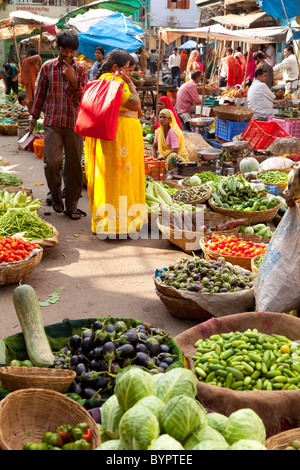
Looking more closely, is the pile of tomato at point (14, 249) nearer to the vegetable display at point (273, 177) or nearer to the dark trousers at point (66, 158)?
the dark trousers at point (66, 158)

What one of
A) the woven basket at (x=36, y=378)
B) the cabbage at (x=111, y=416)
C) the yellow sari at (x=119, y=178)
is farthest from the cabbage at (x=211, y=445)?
the yellow sari at (x=119, y=178)

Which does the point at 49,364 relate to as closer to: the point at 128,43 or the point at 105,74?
the point at 105,74

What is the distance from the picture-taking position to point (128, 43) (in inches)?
488

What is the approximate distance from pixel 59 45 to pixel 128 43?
7251mm

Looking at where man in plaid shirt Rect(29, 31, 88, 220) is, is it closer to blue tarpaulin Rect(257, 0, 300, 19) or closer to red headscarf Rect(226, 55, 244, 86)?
blue tarpaulin Rect(257, 0, 300, 19)

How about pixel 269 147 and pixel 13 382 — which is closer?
pixel 13 382

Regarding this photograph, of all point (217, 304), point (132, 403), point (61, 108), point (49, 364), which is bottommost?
point (217, 304)

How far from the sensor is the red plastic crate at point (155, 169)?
25.4 ft

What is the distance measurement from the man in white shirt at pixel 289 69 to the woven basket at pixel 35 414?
10.9 m

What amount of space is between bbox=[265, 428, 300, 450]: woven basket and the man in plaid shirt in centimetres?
473

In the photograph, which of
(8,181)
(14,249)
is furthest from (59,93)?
(14,249)

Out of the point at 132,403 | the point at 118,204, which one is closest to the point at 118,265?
the point at 118,204

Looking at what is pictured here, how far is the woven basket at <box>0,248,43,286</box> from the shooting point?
4.40 metres

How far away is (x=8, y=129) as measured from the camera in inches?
544
